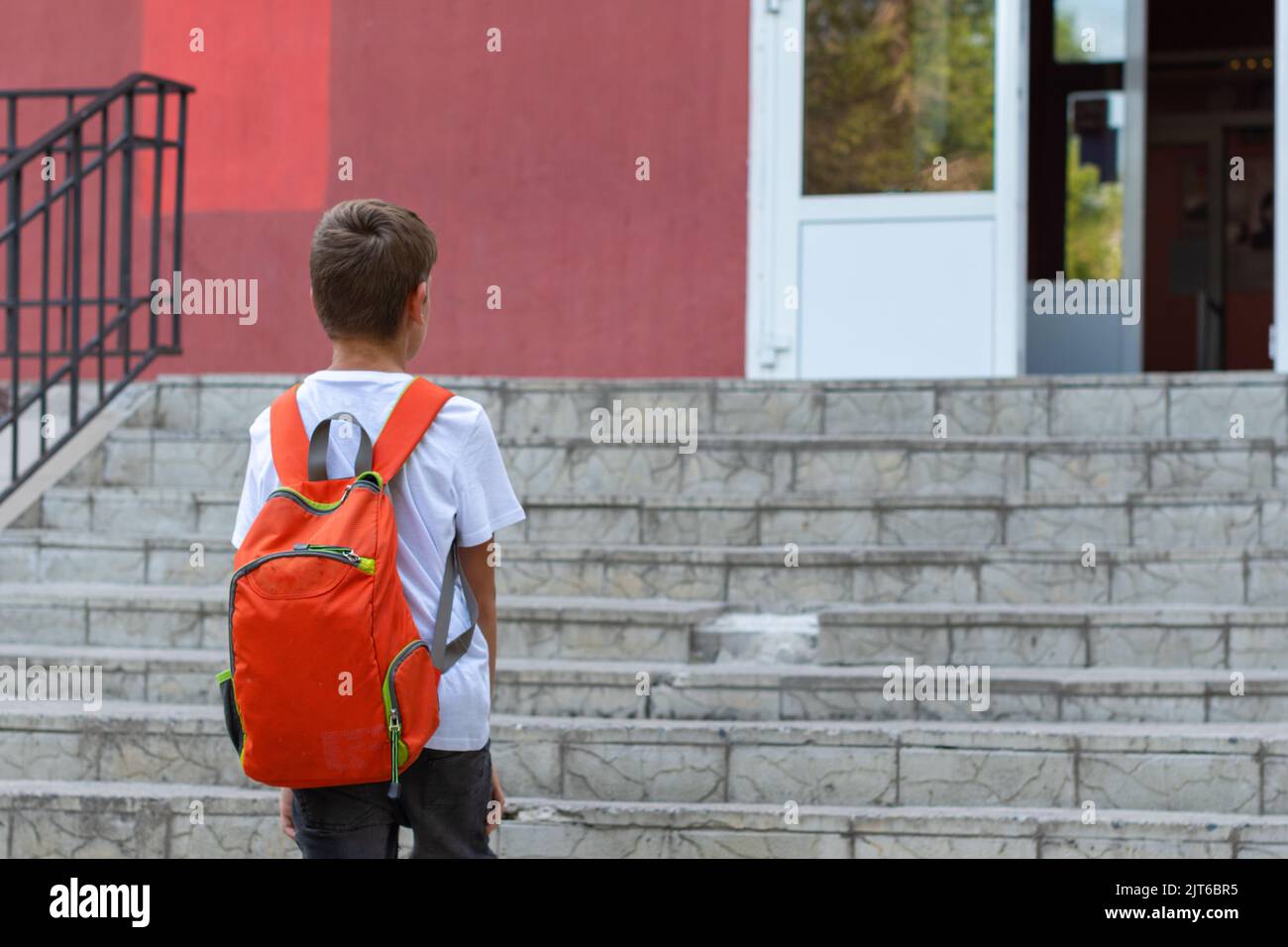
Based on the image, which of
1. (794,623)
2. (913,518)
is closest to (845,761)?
(794,623)

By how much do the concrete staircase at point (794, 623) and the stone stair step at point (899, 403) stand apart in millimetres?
11

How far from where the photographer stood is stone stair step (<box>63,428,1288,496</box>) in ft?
16.8

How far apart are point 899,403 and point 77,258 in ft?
9.75

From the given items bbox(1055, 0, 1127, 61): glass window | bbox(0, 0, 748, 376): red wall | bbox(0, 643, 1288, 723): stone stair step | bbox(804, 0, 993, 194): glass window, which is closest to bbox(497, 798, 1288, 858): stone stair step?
bbox(0, 643, 1288, 723): stone stair step

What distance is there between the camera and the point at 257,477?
225cm

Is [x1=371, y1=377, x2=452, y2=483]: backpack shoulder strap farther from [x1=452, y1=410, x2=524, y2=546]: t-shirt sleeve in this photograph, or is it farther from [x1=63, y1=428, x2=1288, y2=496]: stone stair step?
[x1=63, y1=428, x2=1288, y2=496]: stone stair step

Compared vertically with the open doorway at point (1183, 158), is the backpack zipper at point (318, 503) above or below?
below

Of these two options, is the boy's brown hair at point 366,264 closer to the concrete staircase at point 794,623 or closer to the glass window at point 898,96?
the concrete staircase at point 794,623

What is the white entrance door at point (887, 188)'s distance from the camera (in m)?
6.84

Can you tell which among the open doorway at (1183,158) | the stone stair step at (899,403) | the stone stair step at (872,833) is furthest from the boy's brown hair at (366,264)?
the open doorway at (1183,158)

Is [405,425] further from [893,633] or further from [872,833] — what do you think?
[893,633]

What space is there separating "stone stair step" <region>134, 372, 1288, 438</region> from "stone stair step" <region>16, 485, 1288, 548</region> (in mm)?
582

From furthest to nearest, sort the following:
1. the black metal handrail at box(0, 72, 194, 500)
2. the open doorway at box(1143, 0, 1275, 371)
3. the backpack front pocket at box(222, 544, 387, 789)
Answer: the open doorway at box(1143, 0, 1275, 371), the black metal handrail at box(0, 72, 194, 500), the backpack front pocket at box(222, 544, 387, 789)
